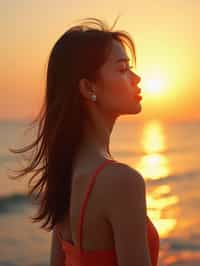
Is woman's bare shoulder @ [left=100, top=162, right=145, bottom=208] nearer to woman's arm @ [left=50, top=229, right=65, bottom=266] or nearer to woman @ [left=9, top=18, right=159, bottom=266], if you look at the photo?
woman @ [left=9, top=18, right=159, bottom=266]

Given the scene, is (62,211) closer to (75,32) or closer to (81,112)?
(81,112)

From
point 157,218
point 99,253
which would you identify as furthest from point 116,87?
point 157,218

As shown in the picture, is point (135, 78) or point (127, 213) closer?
point (127, 213)

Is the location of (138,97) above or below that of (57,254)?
above

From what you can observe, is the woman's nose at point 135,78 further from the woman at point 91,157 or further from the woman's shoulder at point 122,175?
the woman's shoulder at point 122,175

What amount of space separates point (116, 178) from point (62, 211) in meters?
0.44

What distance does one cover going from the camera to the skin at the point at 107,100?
6.24 ft

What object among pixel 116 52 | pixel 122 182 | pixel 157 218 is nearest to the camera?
pixel 122 182

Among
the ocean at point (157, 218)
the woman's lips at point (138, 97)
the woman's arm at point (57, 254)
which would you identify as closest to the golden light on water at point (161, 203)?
the ocean at point (157, 218)

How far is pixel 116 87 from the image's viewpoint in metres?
1.90

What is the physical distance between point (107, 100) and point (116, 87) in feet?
0.17

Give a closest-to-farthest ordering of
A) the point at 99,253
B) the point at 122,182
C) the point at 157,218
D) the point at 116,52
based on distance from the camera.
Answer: the point at 122,182, the point at 99,253, the point at 116,52, the point at 157,218

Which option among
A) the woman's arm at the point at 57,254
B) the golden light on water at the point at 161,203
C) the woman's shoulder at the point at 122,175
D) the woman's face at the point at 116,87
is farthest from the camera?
the golden light on water at the point at 161,203

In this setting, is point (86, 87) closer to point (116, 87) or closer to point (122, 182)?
point (116, 87)
